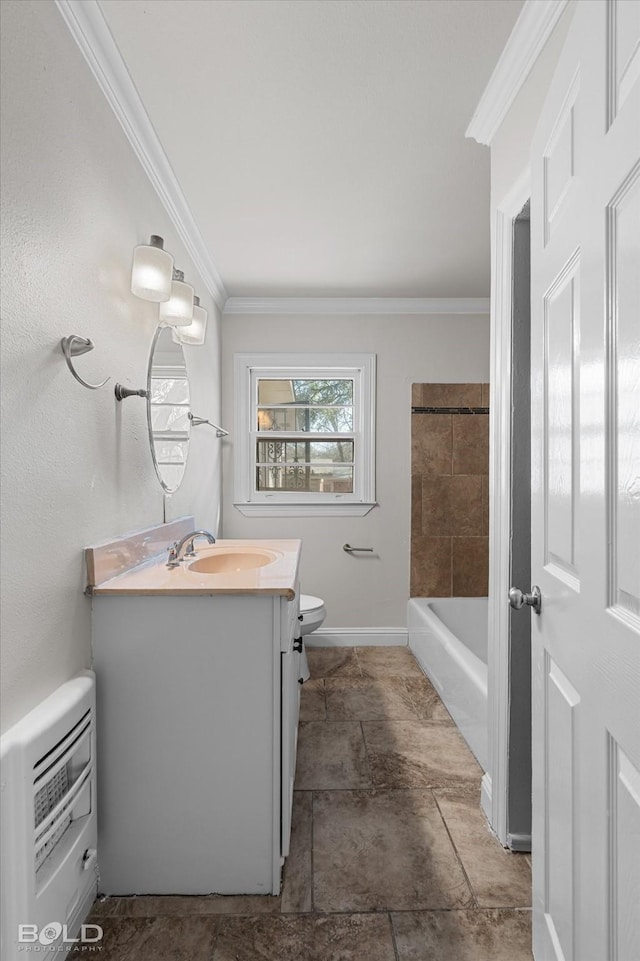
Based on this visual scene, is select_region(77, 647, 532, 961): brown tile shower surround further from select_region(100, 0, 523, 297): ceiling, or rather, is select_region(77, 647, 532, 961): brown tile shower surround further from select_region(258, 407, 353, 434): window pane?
select_region(100, 0, 523, 297): ceiling

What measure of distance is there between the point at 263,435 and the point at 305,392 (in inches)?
17.0

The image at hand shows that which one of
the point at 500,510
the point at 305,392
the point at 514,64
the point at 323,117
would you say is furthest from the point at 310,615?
the point at 514,64

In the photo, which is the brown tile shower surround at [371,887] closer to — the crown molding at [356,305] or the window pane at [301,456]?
the window pane at [301,456]

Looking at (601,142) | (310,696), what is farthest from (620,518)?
(310,696)

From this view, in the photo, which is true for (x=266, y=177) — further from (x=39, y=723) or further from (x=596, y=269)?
(x=39, y=723)

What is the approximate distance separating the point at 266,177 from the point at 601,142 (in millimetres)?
1626

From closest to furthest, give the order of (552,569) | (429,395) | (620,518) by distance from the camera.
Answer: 1. (620,518)
2. (552,569)
3. (429,395)

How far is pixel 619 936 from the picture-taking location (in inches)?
29.5

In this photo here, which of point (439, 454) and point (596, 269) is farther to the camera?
point (439, 454)

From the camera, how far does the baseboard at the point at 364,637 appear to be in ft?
11.6

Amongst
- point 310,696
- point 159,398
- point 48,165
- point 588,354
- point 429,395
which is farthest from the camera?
point 429,395

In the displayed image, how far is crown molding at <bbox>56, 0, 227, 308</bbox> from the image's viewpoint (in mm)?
1326

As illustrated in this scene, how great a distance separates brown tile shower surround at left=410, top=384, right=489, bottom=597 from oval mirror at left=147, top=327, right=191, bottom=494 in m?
1.75

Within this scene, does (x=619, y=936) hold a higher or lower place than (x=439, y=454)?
lower
